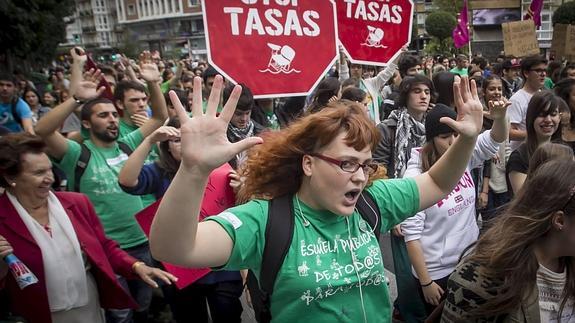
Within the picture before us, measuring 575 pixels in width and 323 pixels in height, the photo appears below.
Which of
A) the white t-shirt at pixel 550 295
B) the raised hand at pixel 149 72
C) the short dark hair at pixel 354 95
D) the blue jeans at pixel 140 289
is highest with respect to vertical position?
the raised hand at pixel 149 72

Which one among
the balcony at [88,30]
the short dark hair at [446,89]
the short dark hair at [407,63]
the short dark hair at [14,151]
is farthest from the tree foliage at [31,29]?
the balcony at [88,30]

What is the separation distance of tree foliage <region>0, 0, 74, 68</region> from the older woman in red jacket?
577 inches

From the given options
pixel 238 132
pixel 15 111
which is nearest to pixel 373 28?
pixel 238 132

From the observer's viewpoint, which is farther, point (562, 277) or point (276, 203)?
point (276, 203)

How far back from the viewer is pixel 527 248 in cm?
161

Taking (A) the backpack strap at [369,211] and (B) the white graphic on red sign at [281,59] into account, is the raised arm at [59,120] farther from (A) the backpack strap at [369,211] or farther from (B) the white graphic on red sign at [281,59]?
(A) the backpack strap at [369,211]

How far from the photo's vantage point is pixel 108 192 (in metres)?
3.27

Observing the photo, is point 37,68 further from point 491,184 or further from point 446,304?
point 446,304

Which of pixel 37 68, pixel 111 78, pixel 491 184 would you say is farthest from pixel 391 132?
pixel 37 68

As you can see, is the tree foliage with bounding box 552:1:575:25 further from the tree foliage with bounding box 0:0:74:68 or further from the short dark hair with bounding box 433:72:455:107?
the short dark hair with bounding box 433:72:455:107

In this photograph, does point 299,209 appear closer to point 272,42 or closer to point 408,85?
point 272,42

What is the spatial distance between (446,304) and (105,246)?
1.85m

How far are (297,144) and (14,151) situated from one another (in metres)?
1.55

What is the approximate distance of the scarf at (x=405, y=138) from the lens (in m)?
3.66
